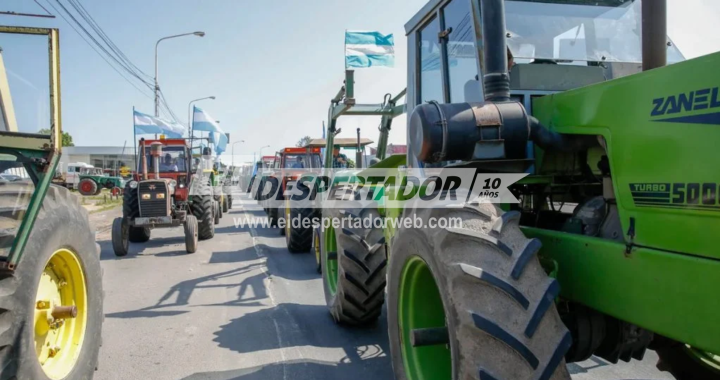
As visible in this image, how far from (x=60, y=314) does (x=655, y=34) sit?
3.66 meters

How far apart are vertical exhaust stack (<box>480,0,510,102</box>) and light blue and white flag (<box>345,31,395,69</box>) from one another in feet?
12.7

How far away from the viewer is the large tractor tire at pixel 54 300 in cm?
260

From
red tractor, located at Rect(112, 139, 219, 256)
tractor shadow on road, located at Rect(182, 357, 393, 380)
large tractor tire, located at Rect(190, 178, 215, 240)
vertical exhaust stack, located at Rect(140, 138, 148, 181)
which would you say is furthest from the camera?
large tractor tire, located at Rect(190, 178, 215, 240)

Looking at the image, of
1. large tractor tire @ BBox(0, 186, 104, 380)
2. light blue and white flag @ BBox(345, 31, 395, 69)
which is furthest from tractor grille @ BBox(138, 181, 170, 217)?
large tractor tire @ BBox(0, 186, 104, 380)

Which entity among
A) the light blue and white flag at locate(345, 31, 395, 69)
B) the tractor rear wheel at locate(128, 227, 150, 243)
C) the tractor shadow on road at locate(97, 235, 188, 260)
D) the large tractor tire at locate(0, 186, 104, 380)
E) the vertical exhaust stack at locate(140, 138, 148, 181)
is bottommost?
the tractor shadow on road at locate(97, 235, 188, 260)

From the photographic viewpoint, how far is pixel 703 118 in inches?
74.8

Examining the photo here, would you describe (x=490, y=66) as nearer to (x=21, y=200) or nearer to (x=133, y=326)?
(x=21, y=200)

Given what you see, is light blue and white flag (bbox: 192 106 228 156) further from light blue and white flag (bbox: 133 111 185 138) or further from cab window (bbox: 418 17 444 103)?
cab window (bbox: 418 17 444 103)

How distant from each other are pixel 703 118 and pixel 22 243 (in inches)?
126

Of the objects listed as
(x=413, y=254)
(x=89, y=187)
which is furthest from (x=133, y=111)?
(x=413, y=254)

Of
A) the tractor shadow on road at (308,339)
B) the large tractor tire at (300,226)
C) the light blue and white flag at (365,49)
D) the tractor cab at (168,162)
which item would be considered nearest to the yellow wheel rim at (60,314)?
the tractor shadow on road at (308,339)

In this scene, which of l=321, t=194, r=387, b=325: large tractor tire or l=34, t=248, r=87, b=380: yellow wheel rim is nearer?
l=34, t=248, r=87, b=380: yellow wheel rim

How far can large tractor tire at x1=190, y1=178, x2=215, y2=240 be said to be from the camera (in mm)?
12078

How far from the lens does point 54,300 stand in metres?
3.23
